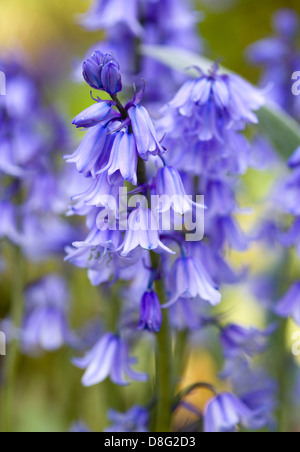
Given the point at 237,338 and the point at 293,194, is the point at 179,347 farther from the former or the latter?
the point at 293,194

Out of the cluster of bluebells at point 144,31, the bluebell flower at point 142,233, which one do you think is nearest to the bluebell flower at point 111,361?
the bluebell flower at point 142,233

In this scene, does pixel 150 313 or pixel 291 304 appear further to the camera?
pixel 291 304

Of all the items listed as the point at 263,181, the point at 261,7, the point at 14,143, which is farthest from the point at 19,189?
the point at 261,7

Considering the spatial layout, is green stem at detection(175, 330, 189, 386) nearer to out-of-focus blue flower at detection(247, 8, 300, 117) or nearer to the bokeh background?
the bokeh background

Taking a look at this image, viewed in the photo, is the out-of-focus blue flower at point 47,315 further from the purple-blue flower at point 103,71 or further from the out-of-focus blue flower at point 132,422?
the purple-blue flower at point 103,71

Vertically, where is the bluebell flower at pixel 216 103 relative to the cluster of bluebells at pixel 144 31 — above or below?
below

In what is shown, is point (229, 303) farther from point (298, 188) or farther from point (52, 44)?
point (52, 44)

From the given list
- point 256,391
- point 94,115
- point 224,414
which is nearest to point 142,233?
point 94,115
